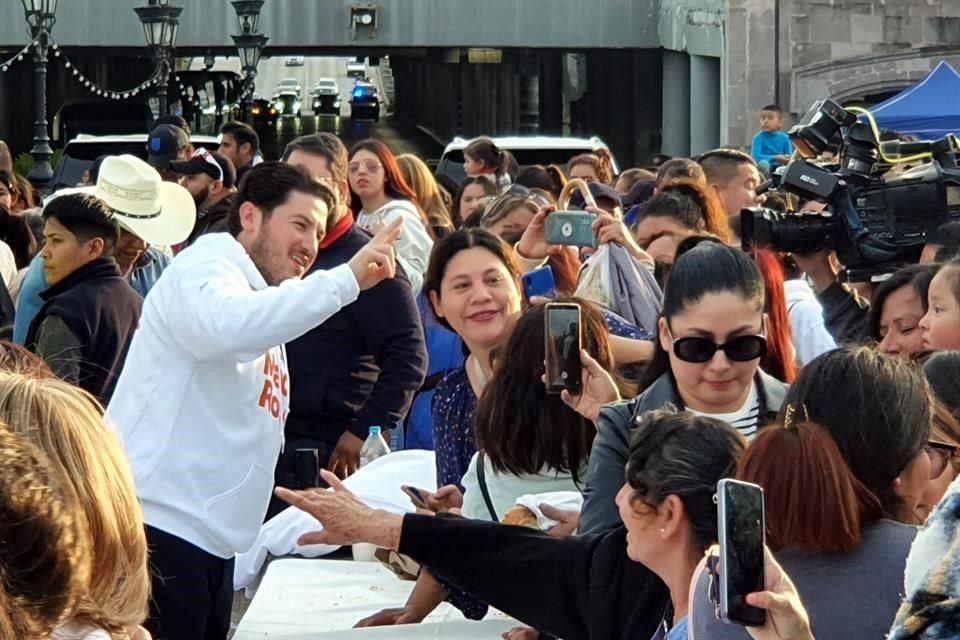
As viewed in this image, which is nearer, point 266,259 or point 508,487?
point 508,487

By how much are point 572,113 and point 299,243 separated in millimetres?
34174

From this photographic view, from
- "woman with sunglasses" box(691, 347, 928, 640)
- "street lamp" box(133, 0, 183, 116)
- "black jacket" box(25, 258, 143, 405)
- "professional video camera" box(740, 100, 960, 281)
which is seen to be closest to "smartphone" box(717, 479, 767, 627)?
"woman with sunglasses" box(691, 347, 928, 640)

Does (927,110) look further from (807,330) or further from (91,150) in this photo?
(807,330)

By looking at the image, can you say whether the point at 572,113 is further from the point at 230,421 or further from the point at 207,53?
the point at 230,421

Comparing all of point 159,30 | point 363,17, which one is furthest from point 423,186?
point 363,17

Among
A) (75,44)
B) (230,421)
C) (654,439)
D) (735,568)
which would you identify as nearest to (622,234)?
(230,421)

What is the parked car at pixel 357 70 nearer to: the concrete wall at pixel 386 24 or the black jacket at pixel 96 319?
the concrete wall at pixel 386 24

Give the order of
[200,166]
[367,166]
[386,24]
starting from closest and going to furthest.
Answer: [367,166] < [200,166] < [386,24]

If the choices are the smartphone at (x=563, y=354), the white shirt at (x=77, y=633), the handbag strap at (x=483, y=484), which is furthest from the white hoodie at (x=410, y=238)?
the white shirt at (x=77, y=633)

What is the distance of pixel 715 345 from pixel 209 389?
1.74 metres

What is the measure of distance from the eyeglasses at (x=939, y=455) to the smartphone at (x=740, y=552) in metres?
1.48

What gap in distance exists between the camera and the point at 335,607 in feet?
19.0

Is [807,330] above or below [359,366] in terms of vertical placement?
above

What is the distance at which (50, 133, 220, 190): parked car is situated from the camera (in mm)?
19094
